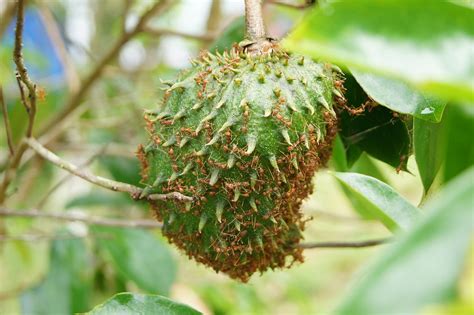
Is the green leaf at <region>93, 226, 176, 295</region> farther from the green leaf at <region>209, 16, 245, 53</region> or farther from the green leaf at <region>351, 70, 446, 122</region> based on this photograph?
the green leaf at <region>351, 70, 446, 122</region>

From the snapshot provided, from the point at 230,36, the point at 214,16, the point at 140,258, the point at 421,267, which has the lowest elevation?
the point at 421,267

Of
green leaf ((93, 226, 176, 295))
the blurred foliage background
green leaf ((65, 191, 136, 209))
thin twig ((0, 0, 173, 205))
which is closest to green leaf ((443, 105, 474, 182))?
the blurred foliage background

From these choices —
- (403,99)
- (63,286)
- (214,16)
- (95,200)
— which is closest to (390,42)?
(403,99)

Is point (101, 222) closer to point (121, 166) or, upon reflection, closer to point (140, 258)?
point (140, 258)

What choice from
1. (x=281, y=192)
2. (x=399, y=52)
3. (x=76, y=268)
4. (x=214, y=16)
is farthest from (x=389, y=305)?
(x=214, y=16)

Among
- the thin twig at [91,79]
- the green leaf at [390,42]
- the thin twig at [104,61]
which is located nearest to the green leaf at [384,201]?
the green leaf at [390,42]

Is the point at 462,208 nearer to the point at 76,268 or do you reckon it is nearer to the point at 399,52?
the point at 399,52

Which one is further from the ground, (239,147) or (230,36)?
(230,36)
